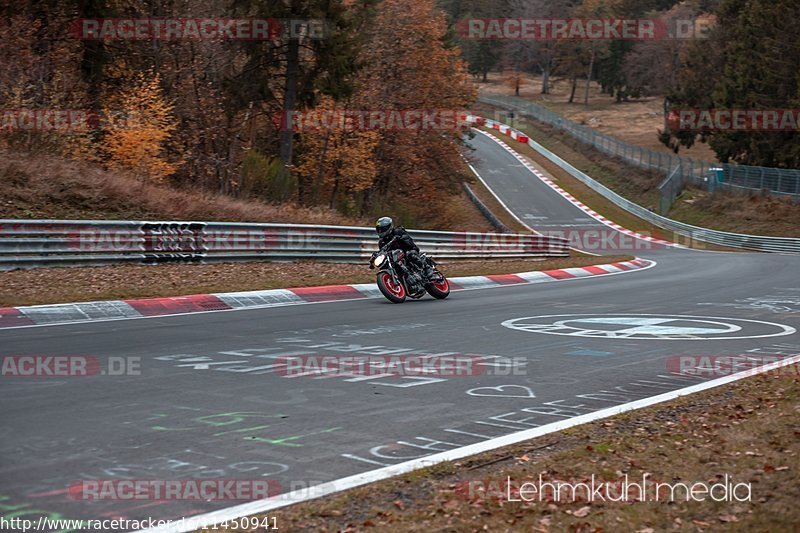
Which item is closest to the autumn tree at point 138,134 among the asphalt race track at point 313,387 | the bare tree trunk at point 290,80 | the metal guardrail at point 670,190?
the bare tree trunk at point 290,80

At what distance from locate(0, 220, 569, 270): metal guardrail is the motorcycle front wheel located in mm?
4602

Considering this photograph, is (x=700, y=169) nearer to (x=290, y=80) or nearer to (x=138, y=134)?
(x=290, y=80)

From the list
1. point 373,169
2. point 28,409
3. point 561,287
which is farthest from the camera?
point 373,169

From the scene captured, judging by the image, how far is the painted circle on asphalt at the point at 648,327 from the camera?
1290cm

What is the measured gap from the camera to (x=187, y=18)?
3061 centimetres

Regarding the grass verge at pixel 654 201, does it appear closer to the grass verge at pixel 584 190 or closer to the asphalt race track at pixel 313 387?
the grass verge at pixel 584 190

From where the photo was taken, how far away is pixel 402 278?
681 inches

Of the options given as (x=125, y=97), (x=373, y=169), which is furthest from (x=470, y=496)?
(x=373, y=169)

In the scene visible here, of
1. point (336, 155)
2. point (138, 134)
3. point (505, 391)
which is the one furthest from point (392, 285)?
point (336, 155)

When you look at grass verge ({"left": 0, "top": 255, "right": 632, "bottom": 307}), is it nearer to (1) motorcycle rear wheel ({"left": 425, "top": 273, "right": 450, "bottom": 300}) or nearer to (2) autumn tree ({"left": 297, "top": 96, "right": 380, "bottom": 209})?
(1) motorcycle rear wheel ({"left": 425, "top": 273, "right": 450, "bottom": 300})

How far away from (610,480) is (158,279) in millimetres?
12969

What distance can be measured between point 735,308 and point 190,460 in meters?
13.3

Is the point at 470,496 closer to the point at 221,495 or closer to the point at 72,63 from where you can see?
the point at 221,495

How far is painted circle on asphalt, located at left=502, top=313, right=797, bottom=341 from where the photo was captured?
12898mm
